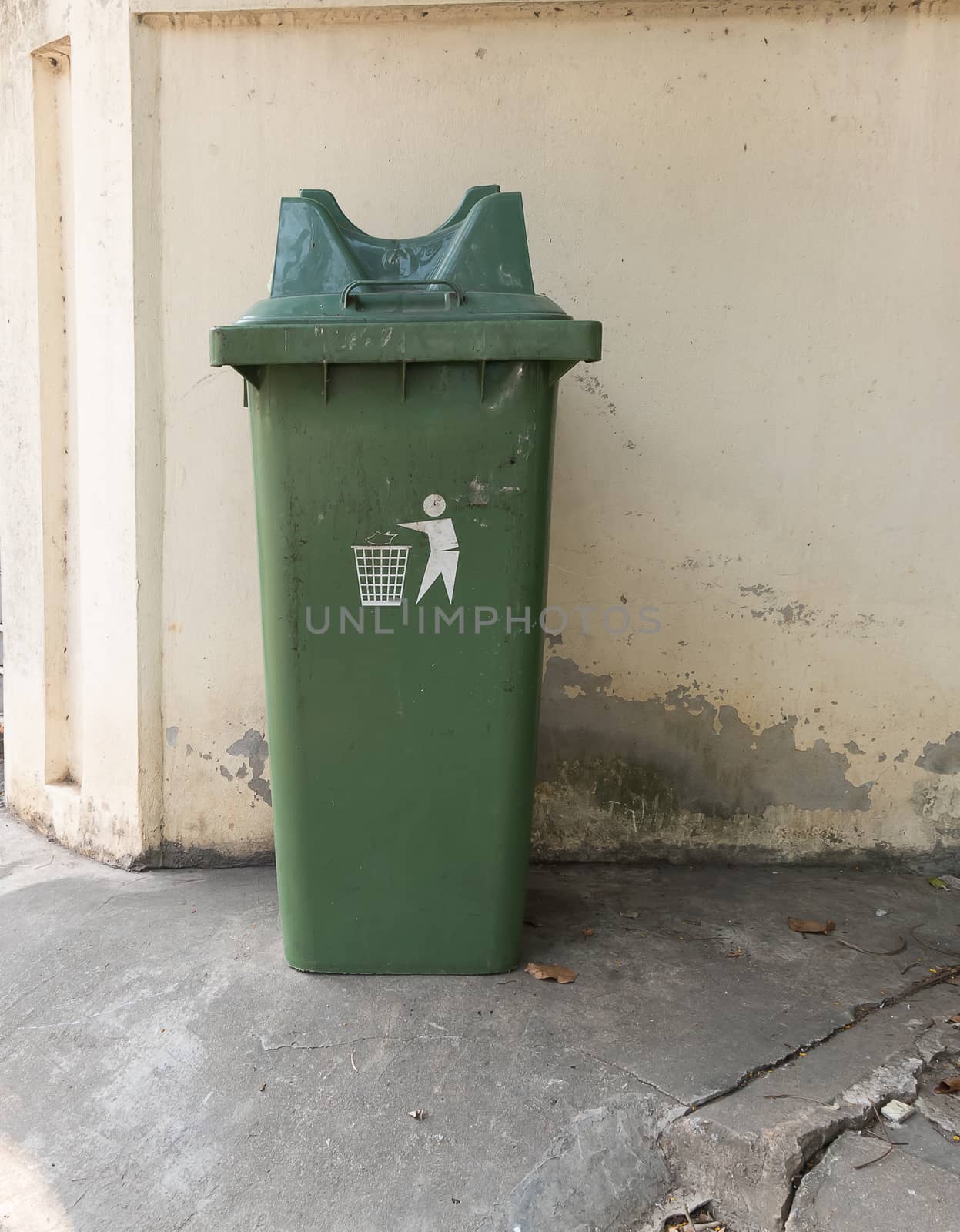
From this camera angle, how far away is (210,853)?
3203 mm

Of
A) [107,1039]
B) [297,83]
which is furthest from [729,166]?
[107,1039]

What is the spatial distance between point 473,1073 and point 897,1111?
907 millimetres

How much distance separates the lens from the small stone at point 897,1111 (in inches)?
76.5

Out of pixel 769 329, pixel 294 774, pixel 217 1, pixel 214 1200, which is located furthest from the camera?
pixel 769 329

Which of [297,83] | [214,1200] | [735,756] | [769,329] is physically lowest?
[214,1200]

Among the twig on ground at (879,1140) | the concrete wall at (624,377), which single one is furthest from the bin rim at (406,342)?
the twig on ground at (879,1140)

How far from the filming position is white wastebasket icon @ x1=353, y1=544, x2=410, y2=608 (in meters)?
2.27

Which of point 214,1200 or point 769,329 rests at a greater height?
point 769,329

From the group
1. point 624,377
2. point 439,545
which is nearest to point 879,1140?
point 439,545

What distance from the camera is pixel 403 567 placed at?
228cm

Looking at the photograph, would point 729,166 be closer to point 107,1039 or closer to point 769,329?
point 769,329

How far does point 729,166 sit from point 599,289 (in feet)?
1.83

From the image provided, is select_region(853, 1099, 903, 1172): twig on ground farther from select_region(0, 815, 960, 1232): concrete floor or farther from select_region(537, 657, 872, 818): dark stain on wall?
select_region(537, 657, 872, 818): dark stain on wall

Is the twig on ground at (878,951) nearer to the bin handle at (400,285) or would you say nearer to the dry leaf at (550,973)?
the dry leaf at (550,973)
